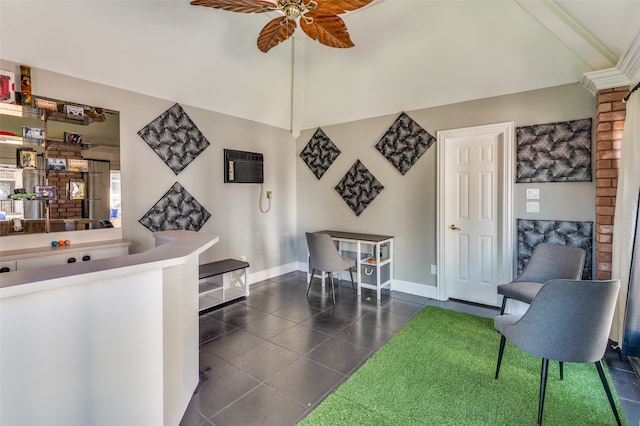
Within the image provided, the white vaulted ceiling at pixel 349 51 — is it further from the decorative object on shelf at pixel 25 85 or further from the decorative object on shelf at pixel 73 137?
the decorative object on shelf at pixel 73 137

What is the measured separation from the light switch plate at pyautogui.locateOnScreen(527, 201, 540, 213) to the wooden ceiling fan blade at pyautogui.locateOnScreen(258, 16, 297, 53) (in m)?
3.04

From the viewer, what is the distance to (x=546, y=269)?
9.64ft

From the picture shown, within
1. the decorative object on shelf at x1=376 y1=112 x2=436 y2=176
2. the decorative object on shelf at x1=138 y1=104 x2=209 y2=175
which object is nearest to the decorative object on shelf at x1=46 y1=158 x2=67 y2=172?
the decorative object on shelf at x1=138 y1=104 x2=209 y2=175

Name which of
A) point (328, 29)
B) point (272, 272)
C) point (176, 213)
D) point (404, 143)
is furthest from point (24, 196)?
point (404, 143)

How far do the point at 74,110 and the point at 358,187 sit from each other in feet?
11.6

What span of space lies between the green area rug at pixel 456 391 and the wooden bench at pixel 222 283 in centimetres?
207

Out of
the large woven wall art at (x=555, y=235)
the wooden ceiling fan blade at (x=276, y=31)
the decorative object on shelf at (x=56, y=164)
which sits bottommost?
the large woven wall art at (x=555, y=235)

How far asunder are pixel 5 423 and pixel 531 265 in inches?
149

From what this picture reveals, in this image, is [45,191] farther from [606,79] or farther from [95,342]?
[606,79]

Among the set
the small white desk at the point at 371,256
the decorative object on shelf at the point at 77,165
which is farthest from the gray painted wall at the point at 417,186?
the decorative object on shelf at the point at 77,165

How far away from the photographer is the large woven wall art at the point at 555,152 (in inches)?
121

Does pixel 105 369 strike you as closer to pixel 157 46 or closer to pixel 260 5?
pixel 260 5

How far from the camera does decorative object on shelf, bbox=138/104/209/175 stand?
3.57 m

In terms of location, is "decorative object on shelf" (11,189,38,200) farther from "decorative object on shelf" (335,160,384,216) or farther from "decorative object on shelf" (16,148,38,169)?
"decorative object on shelf" (335,160,384,216)
